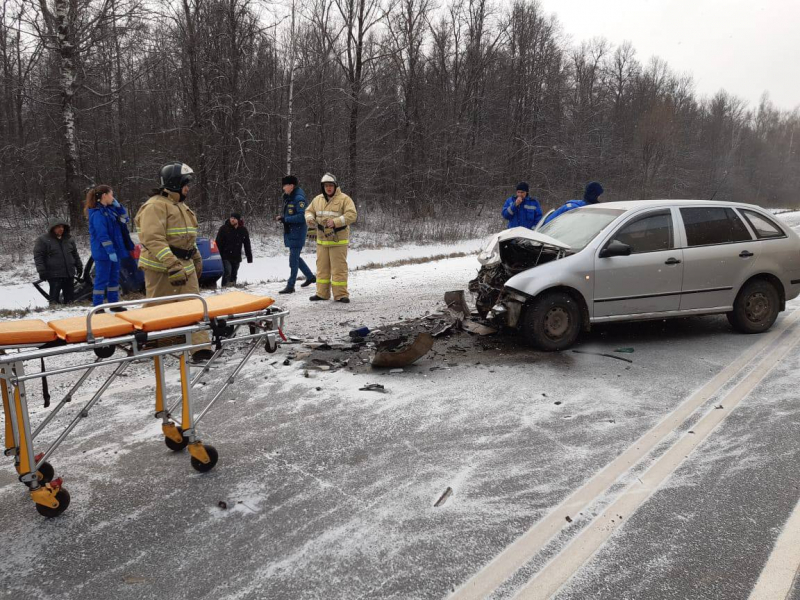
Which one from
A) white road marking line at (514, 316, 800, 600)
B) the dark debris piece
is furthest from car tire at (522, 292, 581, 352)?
the dark debris piece

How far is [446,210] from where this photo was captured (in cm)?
2817

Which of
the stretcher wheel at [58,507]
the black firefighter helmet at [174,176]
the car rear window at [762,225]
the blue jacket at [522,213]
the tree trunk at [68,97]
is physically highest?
the tree trunk at [68,97]

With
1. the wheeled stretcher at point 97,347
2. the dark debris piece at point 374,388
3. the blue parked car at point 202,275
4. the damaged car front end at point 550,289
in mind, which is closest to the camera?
the wheeled stretcher at point 97,347

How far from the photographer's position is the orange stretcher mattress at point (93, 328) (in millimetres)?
2832

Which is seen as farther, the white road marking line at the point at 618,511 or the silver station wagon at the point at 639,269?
the silver station wagon at the point at 639,269

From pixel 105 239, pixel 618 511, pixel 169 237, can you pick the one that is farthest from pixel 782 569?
pixel 105 239

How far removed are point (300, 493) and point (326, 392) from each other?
1.70 metres

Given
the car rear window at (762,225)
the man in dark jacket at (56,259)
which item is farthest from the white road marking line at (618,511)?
the man in dark jacket at (56,259)

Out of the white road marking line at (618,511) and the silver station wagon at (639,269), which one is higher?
the silver station wagon at (639,269)

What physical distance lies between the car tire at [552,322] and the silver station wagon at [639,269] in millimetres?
12

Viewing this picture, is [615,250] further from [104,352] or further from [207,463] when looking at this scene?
[104,352]

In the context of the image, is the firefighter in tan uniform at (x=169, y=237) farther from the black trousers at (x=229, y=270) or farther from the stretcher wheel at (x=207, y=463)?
the black trousers at (x=229, y=270)

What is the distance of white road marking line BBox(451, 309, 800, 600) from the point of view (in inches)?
101

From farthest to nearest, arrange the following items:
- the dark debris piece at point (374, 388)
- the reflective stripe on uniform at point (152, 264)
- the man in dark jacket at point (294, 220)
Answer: the man in dark jacket at point (294, 220), the reflective stripe on uniform at point (152, 264), the dark debris piece at point (374, 388)
